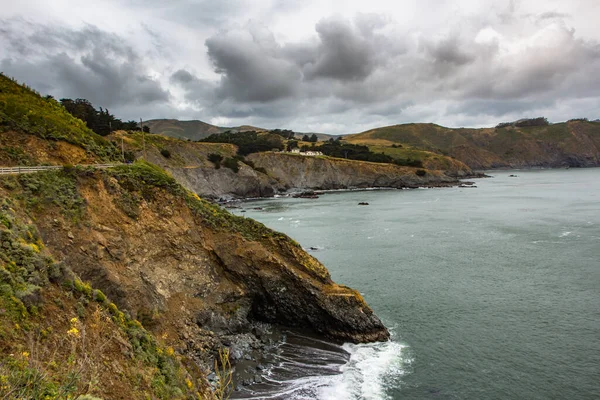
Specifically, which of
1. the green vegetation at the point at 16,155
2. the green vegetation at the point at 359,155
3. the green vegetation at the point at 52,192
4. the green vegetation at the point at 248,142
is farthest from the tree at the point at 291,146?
the green vegetation at the point at 52,192

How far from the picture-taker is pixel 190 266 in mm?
22797

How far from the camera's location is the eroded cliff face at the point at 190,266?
755 inches

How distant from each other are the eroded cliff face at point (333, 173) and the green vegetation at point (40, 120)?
9594 centimetres

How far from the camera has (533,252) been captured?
3947 cm

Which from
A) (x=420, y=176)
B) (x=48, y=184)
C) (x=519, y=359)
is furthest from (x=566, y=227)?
(x=420, y=176)

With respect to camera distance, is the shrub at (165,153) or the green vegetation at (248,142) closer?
the shrub at (165,153)

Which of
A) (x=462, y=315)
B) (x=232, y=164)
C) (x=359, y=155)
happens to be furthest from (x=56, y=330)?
(x=359, y=155)

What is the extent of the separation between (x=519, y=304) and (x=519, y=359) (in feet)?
25.8

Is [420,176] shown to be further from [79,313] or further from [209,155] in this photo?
[79,313]

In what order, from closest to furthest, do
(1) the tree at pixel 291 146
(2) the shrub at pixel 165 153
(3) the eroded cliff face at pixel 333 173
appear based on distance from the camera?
(2) the shrub at pixel 165 153
(3) the eroded cliff face at pixel 333 173
(1) the tree at pixel 291 146

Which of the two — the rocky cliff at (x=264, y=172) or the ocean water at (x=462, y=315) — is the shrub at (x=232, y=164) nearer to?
the rocky cliff at (x=264, y=172)

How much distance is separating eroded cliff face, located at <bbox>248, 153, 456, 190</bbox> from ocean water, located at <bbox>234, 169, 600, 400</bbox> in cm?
7301

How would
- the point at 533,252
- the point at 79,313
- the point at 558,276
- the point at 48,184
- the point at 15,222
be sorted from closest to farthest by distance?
1. the point at 79,313
2. the point at 15,222
3. the point at 48,184
4. the point at 558,276
5. the point at 533,252

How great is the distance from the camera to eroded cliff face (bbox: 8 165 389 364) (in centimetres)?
1917
